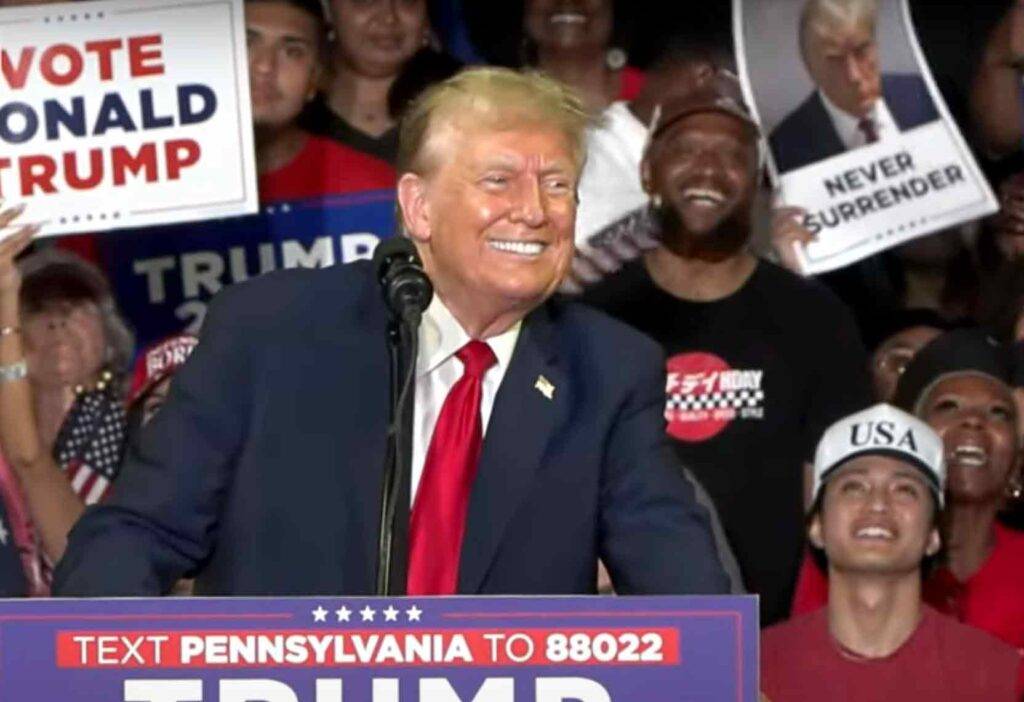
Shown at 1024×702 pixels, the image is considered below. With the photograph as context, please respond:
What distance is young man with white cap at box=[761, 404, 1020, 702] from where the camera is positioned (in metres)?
4.67

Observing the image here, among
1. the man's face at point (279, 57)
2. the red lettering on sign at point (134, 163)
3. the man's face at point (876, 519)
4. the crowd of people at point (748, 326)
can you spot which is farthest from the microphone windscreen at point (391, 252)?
the man's face at point (279, 57)

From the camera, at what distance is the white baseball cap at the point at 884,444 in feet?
16.2

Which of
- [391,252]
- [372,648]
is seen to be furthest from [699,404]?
[372,648]

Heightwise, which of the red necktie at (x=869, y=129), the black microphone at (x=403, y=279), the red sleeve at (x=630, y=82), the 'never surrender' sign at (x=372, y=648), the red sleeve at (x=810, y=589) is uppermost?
→ the red sleeve at (x=630, y=82)

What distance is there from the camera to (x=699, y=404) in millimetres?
5273

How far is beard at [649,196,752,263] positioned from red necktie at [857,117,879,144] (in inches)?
16.7

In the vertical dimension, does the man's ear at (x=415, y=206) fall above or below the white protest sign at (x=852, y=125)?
below

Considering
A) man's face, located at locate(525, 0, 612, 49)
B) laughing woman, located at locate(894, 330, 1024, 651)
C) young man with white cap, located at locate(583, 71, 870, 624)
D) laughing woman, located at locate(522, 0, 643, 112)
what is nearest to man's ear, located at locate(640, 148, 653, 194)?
young man with white cap, located at locate(583, 71, 870, 624)

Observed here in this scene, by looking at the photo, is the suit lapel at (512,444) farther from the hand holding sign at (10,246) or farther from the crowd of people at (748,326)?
the hand holding sign at (10,246)

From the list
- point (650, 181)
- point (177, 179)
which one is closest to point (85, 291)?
point (177, 179)

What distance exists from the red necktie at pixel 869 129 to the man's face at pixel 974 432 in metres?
0.65

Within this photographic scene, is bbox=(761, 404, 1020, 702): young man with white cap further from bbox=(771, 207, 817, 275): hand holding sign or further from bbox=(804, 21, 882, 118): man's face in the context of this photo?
bbox=(804, 21, 882, 118): man's face

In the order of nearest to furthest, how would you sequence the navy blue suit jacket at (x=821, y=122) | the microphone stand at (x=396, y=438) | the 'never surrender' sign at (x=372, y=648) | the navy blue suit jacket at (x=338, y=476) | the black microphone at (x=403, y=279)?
1. the 'never surrender' sign at (x=372, y=648)
2. the microphone stand at (x=396, y=438)
3. the black microphone at (x=403, y=279)
4. the navy blue suit jacket at (x=338, y=476)
5. the navy blue suit jacket at (x=821, y=122)

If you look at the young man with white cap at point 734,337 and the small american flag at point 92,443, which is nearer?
the young man with white cap at point 734,337
